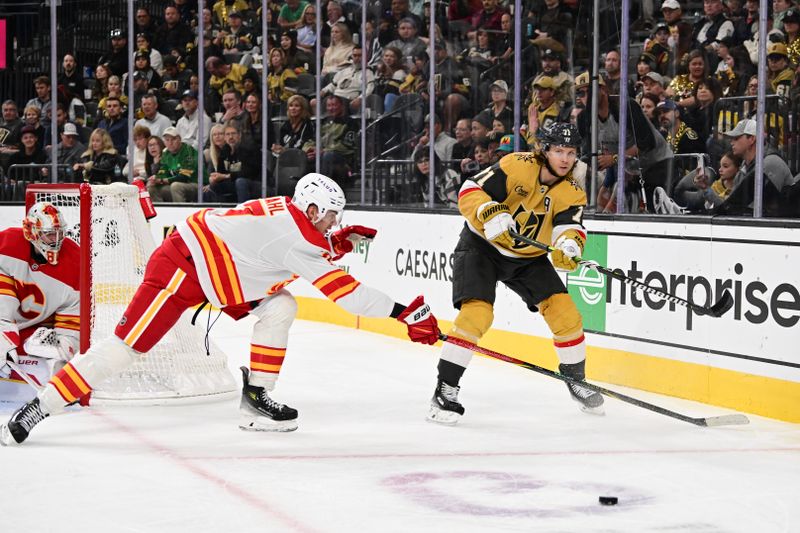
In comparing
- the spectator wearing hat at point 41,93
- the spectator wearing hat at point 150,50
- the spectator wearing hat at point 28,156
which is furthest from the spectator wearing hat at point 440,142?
the spectator wearing hat at point 41,93

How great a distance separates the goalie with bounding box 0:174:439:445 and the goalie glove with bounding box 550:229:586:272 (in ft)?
2.63

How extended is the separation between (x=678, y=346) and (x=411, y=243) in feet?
7.85

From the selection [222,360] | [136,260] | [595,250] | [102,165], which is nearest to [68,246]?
[136,260]

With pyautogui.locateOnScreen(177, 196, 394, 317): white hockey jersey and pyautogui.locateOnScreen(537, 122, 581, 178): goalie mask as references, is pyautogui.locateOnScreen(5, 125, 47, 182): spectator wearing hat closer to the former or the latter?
pyautogui.locateOnScreen(177, 196, 394, 317): white hockey jersey

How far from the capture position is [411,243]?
22.8 ft

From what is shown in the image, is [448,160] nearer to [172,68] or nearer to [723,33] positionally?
[723,33]

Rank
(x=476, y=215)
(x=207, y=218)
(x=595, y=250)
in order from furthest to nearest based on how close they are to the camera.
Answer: (x=595, y=250)
(x=476, y=215)
(x=207, y=218)

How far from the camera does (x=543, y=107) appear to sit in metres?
6.50

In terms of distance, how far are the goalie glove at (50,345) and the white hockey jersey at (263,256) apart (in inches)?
41.1

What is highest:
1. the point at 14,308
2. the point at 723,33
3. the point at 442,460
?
the point at 723,33

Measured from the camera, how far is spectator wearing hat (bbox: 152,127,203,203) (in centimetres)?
913

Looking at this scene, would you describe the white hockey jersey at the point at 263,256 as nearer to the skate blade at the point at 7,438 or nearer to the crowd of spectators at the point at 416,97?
the skate blade at the point at 7,438

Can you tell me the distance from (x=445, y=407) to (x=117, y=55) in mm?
7024

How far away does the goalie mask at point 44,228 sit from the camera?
15.2 feet
